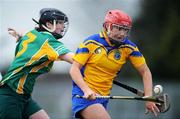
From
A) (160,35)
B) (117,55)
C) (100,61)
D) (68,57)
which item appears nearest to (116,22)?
(117,55)

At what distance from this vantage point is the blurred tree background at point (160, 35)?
102 feet

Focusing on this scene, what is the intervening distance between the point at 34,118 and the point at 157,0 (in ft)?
68.7

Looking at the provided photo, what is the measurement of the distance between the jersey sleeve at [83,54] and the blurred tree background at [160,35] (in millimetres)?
17970

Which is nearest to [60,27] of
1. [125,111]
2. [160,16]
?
[125,111]

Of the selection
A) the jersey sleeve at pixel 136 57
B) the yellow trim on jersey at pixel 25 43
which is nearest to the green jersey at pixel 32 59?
the yellow trim on jersey at pixel 25 43

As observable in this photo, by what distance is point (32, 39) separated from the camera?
43.1 feet

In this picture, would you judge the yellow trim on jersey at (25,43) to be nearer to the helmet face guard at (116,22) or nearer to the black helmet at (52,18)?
the black helmet at (52,18)

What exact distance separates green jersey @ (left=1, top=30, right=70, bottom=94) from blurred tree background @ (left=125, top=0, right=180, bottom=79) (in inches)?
704

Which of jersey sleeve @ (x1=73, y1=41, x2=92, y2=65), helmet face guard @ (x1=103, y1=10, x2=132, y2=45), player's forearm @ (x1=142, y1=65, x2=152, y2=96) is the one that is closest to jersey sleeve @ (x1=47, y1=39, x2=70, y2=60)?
jersey sleeve @ (x1=73, y1=41, x2=92, y2=65)

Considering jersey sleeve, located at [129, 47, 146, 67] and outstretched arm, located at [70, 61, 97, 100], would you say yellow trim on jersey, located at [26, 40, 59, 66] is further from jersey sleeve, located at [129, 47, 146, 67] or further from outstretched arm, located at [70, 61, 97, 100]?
jersey sleeve, located at [129, 47, 146, 67]

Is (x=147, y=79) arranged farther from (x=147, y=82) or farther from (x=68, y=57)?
(x=68, y=57)

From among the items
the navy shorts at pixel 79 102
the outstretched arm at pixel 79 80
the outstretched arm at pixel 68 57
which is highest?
the outstretched arm at pixel 68 57

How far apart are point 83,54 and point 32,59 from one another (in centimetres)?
63

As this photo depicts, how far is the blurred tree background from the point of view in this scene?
102ft
